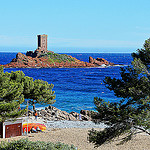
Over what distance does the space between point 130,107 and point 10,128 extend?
1252cm

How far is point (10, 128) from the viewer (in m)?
22.4

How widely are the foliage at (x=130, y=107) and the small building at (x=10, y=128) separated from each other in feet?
34.1

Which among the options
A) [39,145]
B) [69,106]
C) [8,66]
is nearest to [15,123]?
[39,145]

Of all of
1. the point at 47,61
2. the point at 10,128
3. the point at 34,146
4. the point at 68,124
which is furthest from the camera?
the point at 47,61

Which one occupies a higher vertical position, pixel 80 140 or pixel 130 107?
pixel 130 107

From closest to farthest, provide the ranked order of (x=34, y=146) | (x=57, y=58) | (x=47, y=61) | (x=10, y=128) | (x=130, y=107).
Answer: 1. (x=34, y=146)
2. (x=130, y=107)
3. (x=10, y=128)
4. (x=47, y=61)
5. (x=57, y=58)

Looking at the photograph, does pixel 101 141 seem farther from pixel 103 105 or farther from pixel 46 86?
pixel 46 86

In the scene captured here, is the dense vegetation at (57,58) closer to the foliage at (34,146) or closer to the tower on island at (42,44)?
the tower on island at (42,44)

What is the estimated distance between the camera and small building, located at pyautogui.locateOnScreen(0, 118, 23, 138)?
21889mm

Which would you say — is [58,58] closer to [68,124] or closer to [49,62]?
[49,62]

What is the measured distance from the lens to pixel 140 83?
1375 cm

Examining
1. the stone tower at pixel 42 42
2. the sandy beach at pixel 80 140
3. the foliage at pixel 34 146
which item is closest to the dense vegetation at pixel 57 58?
the stone tower at pixel 42 42

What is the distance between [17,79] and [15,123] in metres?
7.32

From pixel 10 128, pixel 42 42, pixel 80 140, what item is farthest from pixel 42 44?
pixel 80 140
